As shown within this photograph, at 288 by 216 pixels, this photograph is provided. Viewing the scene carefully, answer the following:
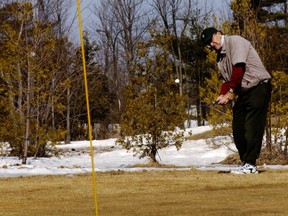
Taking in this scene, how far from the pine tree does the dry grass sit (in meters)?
8.37

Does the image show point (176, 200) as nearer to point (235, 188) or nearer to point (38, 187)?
point (235, 188)

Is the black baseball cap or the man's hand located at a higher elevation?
the black baseball cap

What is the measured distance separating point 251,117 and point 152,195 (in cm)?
193

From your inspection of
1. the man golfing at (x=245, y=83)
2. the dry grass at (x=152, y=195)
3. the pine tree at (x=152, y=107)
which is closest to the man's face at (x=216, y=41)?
the man golfing at (x=245, y=83)

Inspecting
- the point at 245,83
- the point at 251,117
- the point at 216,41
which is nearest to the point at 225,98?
the point at 245,83

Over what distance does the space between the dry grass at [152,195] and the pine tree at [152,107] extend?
8.37 m

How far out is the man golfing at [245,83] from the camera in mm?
6727

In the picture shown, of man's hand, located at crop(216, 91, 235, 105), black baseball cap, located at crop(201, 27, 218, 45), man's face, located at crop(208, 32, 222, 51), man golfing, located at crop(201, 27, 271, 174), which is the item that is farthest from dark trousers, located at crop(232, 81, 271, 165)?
black baseball cap, located at crop(201, 27, 218, 45)

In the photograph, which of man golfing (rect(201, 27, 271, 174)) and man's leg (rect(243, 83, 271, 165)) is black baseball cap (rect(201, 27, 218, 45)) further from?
man's leg (rect(243, 83, 271, 165))

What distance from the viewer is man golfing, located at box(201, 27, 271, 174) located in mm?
6727

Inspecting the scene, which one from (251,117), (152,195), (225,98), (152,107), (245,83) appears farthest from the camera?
(152,107)

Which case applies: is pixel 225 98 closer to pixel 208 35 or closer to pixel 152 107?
pixel 208 35

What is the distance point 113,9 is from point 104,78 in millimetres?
5709

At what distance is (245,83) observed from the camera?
6.80m
